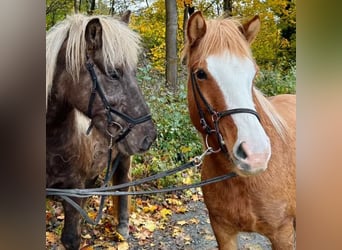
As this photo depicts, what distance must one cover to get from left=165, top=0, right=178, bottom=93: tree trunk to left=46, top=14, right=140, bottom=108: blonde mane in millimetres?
152

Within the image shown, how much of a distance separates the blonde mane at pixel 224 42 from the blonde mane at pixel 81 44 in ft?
0.78

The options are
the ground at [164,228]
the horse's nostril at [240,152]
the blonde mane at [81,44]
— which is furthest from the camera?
the ground at [164,228]

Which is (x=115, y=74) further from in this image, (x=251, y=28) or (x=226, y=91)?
(x=251, y=28)

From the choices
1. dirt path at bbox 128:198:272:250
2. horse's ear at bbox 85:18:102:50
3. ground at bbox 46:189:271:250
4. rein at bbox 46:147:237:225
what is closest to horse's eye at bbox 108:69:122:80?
horse's ear at bbox 85:18:102:50

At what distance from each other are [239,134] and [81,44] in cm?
70

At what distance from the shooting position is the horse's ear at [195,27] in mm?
1652

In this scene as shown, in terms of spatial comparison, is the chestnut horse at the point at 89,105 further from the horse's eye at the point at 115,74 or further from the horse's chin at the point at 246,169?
the horse's chin at the point at 246,169

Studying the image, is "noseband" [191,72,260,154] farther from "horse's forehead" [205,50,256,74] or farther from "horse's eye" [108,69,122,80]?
"horse's eye" [108,69,122,80]

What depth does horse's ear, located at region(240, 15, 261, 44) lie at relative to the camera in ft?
5.60

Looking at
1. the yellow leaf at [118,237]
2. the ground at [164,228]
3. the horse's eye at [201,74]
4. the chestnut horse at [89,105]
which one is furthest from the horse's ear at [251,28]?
the yellow leaf at [118,237]

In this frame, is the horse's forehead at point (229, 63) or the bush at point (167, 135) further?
the bush at point (167, 135)

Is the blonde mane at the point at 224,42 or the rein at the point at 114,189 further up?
the blonde mane at the point at 224,42
